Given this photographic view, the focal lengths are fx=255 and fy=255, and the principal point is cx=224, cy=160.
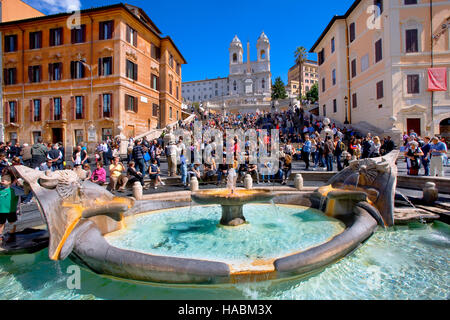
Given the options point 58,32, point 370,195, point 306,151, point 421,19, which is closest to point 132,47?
point 58,32

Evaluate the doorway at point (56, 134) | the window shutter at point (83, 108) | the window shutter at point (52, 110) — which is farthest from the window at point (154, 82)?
the doorway at point (56, 134)

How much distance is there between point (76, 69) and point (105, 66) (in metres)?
3.52

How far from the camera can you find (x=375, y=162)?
5711mm

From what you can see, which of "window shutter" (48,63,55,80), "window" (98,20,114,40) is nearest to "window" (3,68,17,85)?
"window shutter" (48,63,55,80)

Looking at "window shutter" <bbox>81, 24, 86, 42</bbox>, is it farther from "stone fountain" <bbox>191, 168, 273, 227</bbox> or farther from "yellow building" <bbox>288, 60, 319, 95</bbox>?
"yellow building" <bbox>288, 60, 319, 95</bbox>

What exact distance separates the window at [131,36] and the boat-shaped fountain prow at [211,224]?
2550 cm

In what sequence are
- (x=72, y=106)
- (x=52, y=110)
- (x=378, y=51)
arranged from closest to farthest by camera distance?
(x=378, y=51) < (x=72, y=106) < (x=52, y=110)

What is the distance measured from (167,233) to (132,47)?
27.6 metres

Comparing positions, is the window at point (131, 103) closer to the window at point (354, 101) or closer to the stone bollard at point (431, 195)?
the window at point (354, 101)

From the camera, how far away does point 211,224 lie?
599cm

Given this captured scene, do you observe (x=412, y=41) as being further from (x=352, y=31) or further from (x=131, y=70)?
(x=131, y=70)

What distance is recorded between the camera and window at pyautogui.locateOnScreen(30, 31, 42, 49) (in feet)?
91.9

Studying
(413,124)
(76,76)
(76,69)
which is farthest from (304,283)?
(76,69)
